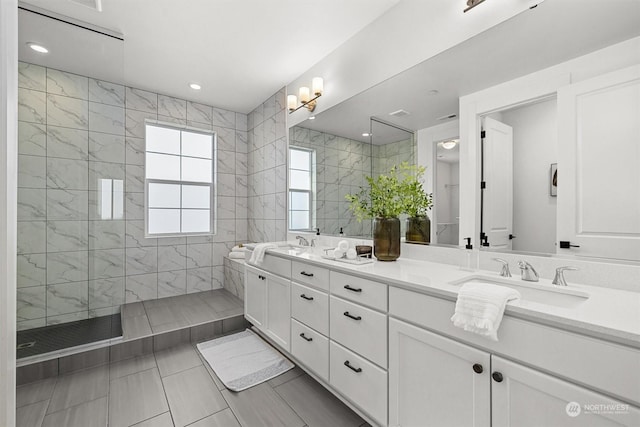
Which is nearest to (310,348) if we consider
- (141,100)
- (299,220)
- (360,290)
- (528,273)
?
(360,290)

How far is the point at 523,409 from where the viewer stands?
35.6 inches

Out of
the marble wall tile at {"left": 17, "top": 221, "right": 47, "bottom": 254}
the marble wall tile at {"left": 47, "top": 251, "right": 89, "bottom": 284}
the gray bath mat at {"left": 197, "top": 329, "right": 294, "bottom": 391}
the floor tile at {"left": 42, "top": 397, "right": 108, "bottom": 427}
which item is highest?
the marble wall tile at {"left": 17, "top": 221, "right": 47, "bottom": 254}

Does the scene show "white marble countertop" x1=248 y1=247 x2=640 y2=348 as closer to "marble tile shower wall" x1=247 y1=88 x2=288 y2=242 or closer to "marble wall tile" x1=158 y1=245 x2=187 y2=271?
"marble tile shower wall" x1=247 y1=88 x2=288 y2=242

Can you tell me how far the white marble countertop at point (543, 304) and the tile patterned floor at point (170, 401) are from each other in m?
0.92

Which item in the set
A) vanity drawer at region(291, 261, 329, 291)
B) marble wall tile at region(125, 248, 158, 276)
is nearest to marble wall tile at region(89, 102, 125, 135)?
marble wall tile at region(125, 248, 158, 276)

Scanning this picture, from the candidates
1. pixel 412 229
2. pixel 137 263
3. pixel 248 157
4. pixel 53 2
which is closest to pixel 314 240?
pixel 412 229

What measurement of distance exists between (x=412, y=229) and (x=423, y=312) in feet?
2.56

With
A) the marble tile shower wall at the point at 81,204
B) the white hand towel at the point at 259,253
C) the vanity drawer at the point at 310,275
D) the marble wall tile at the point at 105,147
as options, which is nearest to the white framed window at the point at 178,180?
the marble tile shower wall at the point at 81,204

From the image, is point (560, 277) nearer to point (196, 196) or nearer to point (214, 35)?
point (214, 35)

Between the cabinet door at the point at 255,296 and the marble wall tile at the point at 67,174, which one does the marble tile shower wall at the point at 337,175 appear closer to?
the cabinet door at the point at 255,296

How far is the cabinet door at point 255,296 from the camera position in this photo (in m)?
2.46

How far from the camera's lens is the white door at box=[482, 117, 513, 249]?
4.70 ft

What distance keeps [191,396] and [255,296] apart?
0.93m

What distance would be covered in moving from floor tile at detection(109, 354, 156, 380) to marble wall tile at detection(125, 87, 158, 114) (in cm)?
274
